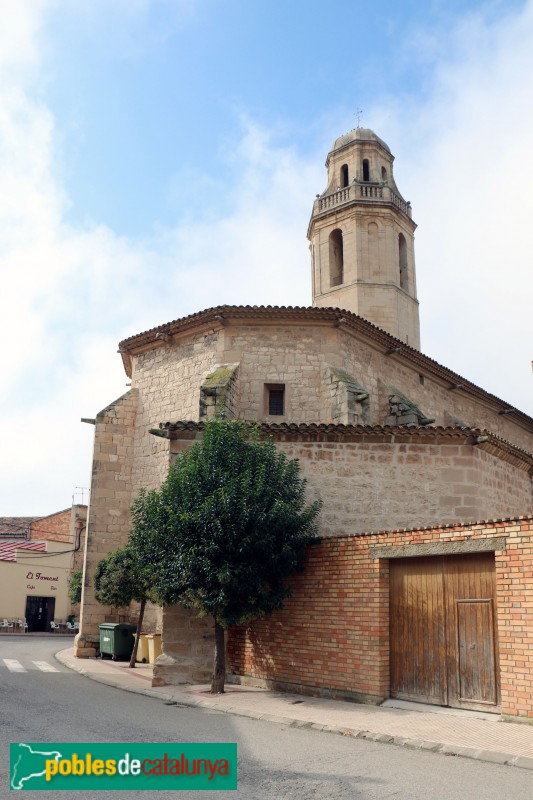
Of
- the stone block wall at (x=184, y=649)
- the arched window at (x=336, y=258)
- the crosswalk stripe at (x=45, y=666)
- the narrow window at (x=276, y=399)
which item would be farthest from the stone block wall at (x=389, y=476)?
the arched window at (x=336, y=258)

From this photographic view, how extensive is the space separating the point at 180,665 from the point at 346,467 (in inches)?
181

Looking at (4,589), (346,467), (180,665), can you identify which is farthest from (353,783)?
(4,589)

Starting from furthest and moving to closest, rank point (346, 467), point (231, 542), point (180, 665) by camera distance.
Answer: point (346, 467)
point (180, 665)
point (231, 542)

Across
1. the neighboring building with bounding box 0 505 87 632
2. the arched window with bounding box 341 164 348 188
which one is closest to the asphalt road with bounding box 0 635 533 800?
the arched window with bounding box 341 164 348 188

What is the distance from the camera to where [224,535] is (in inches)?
393

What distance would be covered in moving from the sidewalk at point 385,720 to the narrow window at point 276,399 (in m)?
7.13

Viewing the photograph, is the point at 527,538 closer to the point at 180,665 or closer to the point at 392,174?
the point at 180,665

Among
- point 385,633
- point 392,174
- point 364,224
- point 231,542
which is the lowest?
point 385,633

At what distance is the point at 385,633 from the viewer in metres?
9.30

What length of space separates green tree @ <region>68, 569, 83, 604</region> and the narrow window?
19.5 meters

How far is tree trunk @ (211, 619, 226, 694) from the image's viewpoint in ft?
33.8

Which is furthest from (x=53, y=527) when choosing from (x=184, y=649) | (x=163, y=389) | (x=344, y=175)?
(x=184, y=649)

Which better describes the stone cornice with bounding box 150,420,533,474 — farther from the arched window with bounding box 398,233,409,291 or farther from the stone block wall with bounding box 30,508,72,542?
the stone block wall with bounding box 30,508,72,542

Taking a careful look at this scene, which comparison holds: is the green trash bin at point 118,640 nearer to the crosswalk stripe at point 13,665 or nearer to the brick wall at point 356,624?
the crosswalk stripe at point 13,665
